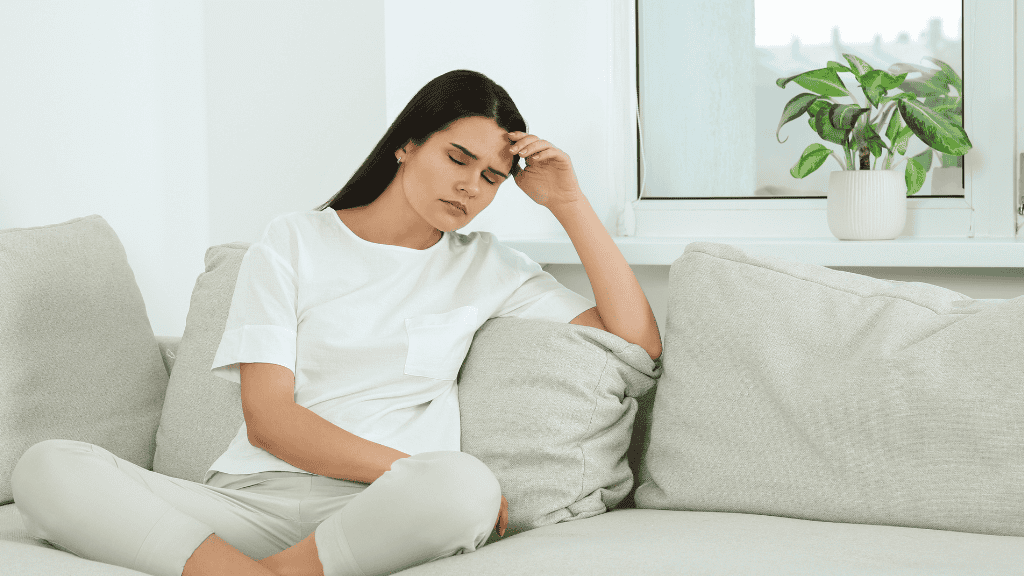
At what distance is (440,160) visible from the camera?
141cm

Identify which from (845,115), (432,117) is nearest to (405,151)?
(432,117)

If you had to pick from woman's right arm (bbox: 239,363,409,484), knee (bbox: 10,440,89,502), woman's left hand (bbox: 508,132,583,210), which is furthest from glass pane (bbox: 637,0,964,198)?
knee (bbox: 10,440,89,502)

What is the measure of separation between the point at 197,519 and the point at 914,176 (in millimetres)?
1532

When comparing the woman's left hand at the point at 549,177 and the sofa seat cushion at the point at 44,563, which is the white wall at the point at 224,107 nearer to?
the woman's left hand at the point at 549,177

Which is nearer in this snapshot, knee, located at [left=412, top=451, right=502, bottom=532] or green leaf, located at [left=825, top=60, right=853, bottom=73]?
knee, located at [left=412, top=451, right=502, bottom=532]

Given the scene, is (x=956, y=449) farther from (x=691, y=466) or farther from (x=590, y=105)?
(x=590, y=105)

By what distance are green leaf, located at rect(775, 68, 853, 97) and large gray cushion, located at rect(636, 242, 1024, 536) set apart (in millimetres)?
570

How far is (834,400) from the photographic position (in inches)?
47.1

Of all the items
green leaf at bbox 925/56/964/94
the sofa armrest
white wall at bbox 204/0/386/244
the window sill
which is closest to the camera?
the window sill

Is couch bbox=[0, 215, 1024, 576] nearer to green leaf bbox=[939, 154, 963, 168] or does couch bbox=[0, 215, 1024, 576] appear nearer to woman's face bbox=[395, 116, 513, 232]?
woman's face bbox=[395, 116, 513, 232]

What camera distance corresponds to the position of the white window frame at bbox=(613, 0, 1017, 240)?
1811 mm

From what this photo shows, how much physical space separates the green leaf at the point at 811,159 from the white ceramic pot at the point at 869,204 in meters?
0.07

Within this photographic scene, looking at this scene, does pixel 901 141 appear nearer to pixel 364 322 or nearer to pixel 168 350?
pixel 364 322

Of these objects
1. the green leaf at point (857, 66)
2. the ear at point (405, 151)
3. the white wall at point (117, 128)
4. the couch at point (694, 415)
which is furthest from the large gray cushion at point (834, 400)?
the white wall at point (117, 128)
